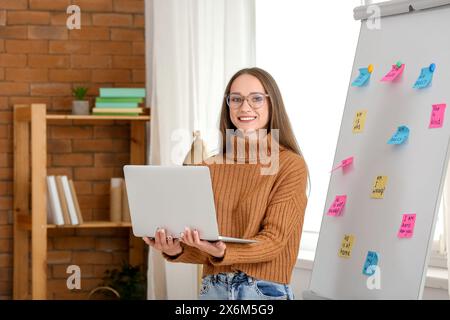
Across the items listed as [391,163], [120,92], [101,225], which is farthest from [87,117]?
[391,163]

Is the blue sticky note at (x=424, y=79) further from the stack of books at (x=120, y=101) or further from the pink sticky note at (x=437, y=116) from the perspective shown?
the stack of books at (x=120, y=101)

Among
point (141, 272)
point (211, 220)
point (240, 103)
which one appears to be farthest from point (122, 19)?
point (211, 220)

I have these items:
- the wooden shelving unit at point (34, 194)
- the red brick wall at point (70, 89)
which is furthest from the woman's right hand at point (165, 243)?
the red brick wall at point (70, 89)

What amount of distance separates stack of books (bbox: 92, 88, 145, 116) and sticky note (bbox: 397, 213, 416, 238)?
231 centimetres

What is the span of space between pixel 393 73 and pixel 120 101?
219 centimetres

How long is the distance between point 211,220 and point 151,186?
0.19 m

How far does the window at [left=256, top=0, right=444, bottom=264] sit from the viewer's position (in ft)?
12.4

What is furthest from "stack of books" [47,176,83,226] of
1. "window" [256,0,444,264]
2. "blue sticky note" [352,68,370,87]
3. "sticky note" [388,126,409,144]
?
"sticky note" [388,126,409,144]

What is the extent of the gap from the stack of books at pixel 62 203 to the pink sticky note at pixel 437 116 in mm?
2464

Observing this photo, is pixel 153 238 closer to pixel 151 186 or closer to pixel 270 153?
pixel 151 186

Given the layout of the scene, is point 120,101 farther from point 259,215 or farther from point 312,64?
point 259,215

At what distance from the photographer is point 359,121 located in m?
2.79

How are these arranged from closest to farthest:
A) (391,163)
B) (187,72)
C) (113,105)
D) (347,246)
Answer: (391,163) → (347,246) → (187,72) → (113,105)

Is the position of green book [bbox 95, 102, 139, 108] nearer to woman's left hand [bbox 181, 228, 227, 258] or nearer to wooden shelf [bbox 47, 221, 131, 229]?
wooden shelf [bbox 47, 221, 131, 229]
